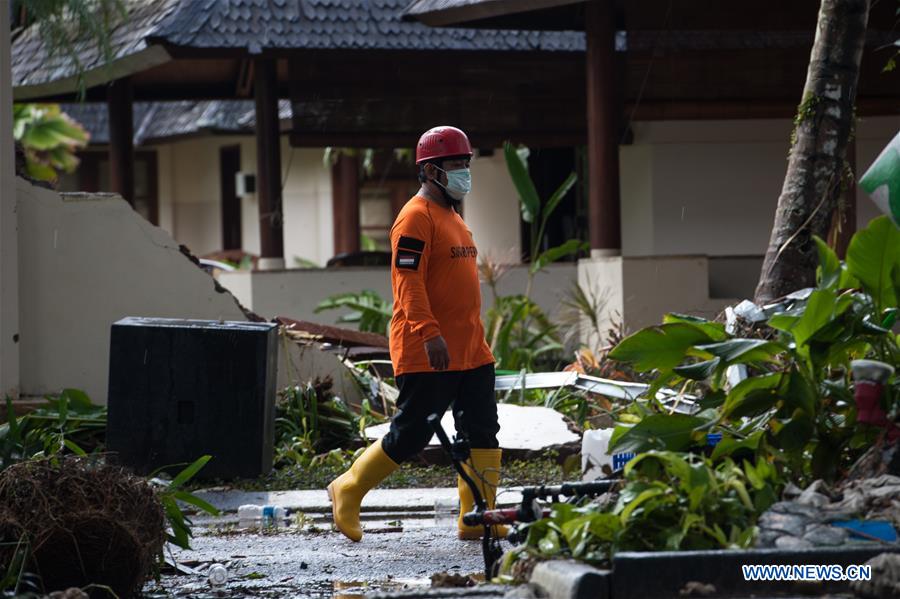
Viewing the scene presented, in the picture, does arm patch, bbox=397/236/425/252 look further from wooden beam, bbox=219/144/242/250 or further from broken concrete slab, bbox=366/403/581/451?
wooden beam, bbox=219/144/242/250

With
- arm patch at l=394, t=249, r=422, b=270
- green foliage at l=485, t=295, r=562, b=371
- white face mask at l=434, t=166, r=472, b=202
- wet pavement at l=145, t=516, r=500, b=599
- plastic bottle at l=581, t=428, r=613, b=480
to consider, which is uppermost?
white face mask at l=434, t=166, r=472, b=202

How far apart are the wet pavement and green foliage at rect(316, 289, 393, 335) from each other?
6.47 m

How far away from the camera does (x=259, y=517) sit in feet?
26.9

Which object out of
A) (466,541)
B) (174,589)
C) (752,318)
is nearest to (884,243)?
(752,318)

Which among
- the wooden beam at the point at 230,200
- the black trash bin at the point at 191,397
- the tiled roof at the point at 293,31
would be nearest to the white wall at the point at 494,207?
the tiled roof at the point at 293,31

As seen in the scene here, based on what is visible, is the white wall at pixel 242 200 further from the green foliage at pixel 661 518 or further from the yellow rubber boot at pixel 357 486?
the green foliage at pixel 661 518

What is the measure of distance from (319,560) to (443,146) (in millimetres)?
1993

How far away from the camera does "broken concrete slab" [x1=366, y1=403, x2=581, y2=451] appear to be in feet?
32.1

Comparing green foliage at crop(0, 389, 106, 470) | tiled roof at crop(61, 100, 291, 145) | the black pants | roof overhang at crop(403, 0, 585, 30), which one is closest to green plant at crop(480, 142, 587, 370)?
roof overhang at crop(403, 0, 585, 30)

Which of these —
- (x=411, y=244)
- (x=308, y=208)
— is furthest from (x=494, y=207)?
(x=411, y=244)

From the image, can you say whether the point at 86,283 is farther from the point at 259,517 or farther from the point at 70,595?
the point at 70,595

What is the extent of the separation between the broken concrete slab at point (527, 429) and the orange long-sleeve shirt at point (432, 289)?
232 cm

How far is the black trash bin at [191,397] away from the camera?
30.8 ft

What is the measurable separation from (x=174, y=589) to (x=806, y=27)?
37.1ft
